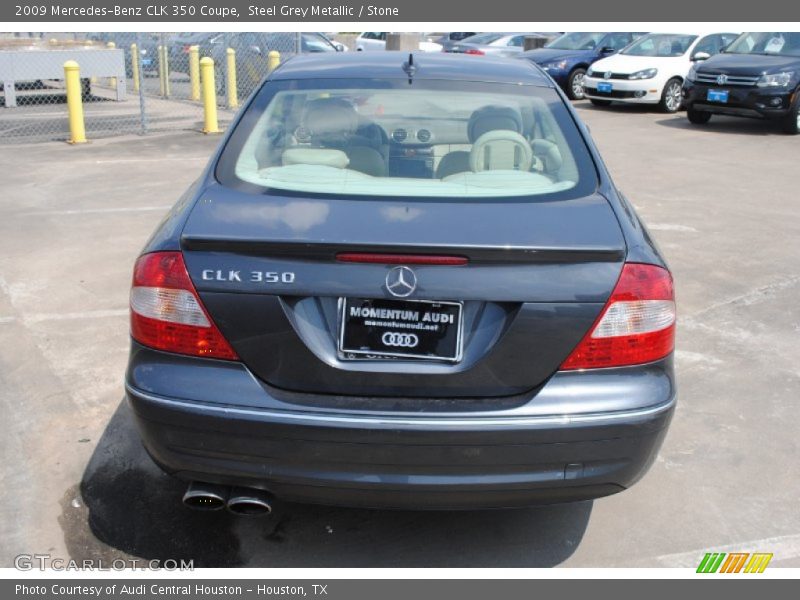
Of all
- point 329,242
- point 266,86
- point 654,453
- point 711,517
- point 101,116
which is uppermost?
point 266,86

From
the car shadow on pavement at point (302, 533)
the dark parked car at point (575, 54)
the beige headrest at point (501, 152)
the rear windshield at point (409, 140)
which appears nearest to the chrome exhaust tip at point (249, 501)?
the car shadow on pavement at point (302, 533)

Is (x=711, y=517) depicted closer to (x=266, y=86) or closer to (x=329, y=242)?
(x=329, y=242)

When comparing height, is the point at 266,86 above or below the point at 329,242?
above

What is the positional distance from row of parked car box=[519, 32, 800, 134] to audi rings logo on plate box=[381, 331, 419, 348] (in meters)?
12.5

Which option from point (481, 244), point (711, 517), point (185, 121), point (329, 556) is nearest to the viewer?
point (481, 244)

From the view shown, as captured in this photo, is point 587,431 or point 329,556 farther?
point 329,556

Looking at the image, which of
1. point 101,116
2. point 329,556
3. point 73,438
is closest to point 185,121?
point 101,116

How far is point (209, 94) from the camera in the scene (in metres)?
13.7

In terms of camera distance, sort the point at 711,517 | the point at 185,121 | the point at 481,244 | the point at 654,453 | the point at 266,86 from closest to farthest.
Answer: the point at 481,244 → the point at 654,453 → the point at 711,517 → the point at 266,86 → the point at 185,121

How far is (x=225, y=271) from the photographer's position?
2.64 m

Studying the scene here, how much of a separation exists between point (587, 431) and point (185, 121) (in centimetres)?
1410

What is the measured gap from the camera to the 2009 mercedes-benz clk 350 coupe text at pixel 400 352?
102 inches

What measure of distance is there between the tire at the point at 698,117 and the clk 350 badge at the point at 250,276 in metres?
13.5

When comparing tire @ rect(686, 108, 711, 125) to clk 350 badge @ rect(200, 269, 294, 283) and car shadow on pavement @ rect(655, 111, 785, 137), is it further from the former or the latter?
clk 350 badge @ rect(200, 269, 294, 283)
